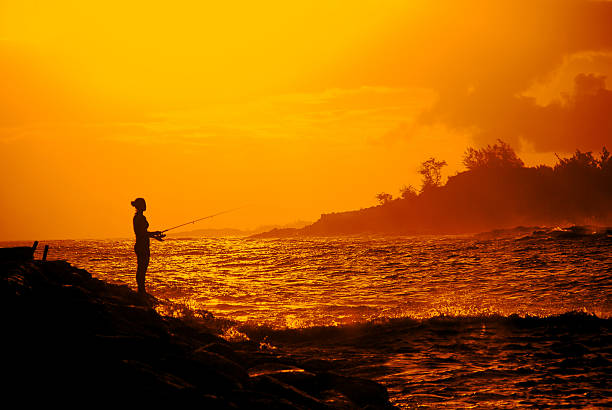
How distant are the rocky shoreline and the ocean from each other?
1.46m

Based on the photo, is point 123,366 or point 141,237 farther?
point 141,237

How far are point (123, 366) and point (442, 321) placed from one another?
9610 mm

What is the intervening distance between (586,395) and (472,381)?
156 centimetres

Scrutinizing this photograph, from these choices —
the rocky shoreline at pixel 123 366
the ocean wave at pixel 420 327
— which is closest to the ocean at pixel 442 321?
the ocean wave at pixel 420 327

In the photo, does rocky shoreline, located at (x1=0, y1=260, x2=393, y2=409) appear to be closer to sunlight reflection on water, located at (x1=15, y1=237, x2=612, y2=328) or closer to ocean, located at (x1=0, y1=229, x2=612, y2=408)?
ocean, located at (x1=0, y1=229, x2=612, y2=408)

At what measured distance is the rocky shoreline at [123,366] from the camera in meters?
4.49

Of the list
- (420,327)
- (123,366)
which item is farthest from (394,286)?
(123,366)

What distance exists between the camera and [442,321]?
43.0ft

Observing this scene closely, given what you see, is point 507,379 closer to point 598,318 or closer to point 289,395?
point 289,395

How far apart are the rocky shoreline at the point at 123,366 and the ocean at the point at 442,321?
146 centimetres

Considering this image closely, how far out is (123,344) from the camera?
5977 mm

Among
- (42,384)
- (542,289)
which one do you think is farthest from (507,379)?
(542,289)

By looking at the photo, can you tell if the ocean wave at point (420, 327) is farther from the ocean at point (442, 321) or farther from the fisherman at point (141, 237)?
the fisherman at point (141, 237)

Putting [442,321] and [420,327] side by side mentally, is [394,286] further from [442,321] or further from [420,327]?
[420,327]
